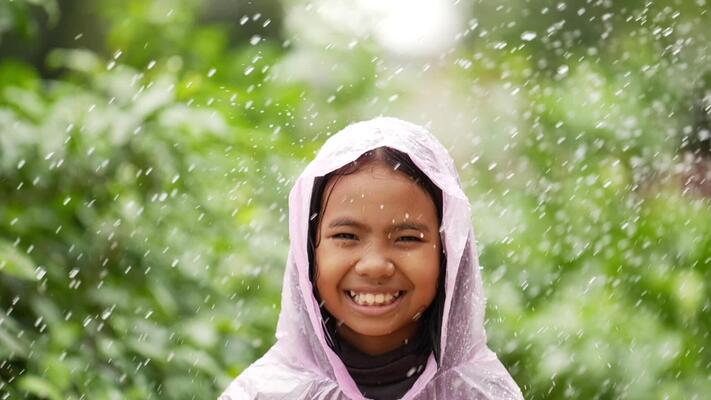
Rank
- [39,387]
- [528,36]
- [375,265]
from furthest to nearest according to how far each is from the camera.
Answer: [528,36] → [39,387] → [375,265]

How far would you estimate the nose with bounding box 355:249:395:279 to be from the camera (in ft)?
8.18

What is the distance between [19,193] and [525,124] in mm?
3012

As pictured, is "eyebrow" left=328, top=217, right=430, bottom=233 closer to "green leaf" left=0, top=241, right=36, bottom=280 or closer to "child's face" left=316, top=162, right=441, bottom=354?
"child's face" left=316, top=162, right=441, bottom=354

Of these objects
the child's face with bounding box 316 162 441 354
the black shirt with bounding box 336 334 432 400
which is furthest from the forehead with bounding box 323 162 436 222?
the black shirt with bounding box 336 334 432 400

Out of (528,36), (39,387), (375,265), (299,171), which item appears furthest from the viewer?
(528,36)

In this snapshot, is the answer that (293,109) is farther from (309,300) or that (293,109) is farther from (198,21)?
(309,300)

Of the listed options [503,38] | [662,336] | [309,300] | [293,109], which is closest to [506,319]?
[662,336]

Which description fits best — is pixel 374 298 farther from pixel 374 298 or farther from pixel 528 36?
pixel 528 36

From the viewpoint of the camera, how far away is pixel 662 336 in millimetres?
4969

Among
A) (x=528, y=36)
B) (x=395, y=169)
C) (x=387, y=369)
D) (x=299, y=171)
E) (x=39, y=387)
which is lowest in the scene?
(x=528, y=36)

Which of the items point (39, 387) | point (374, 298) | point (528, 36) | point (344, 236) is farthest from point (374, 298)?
point (528, 36)

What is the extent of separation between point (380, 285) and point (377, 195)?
7.1 inches

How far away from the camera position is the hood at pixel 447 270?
260 centimetres

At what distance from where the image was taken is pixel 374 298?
8.30 feet
